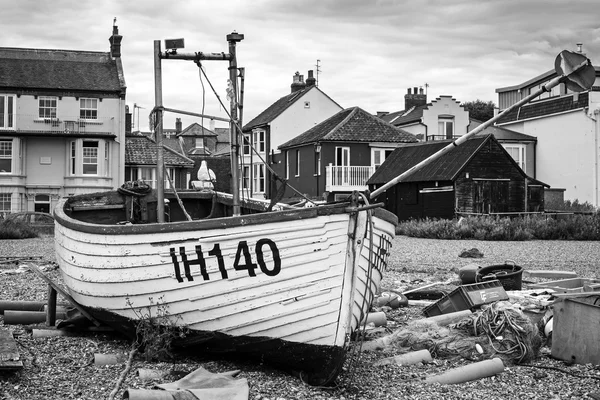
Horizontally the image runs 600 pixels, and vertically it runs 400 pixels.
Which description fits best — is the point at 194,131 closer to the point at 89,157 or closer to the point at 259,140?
the point at 259,140

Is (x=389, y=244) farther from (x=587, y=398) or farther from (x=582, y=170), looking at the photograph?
(x=582, y=170)

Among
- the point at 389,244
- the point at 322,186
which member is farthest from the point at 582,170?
the point at 389,244

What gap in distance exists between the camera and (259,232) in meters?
6.57

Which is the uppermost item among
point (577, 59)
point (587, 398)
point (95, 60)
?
point (95, 60)

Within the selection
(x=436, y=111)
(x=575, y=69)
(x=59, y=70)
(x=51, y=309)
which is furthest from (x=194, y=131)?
(x=575, y=69)

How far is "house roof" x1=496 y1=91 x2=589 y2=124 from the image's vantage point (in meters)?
39.8

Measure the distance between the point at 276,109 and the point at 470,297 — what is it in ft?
137

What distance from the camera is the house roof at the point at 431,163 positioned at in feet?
106

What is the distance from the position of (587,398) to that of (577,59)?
2.82 m

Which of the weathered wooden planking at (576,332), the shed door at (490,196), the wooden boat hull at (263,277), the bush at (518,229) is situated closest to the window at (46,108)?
the bush at (518,229)

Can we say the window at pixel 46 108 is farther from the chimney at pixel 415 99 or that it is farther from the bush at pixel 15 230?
the chimney at pixel 415 99

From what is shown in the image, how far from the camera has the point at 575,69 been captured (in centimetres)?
627

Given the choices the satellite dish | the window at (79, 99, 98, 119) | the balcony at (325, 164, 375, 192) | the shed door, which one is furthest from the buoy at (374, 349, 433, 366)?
the window at (79, 99, 98, 119)

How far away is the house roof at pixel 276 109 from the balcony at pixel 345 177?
7907mm
